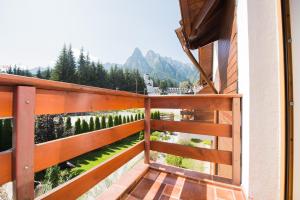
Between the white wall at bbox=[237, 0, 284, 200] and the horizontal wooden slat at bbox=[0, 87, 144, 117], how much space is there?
3.59 ft

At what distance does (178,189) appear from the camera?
1675 millimetres

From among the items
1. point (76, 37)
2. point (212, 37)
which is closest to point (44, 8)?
point (76, 37)

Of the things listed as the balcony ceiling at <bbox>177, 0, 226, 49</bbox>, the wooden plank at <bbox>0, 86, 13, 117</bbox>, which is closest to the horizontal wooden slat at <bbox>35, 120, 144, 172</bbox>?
the wooden plank at <bbox>0, 86, 13, 117</bbox>

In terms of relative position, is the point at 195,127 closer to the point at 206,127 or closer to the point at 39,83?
the point at 206,127

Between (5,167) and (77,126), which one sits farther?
(77,126)

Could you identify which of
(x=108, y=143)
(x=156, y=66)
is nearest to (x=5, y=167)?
(x=108, y=143)

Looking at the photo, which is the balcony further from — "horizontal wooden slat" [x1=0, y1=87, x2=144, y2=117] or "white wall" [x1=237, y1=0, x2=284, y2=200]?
"white wall" [x1=237, y1=0, x2=284, y2=200]

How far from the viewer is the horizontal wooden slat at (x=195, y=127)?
1.80m

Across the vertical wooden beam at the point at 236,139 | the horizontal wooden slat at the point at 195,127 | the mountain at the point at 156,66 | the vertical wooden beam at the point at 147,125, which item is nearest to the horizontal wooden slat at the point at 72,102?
the vertical wooden beam at the point at 147,125

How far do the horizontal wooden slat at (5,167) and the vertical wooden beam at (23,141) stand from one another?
0.02 m

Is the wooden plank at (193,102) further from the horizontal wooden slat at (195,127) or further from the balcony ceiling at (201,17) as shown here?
the balcony ceiling at (201,17)

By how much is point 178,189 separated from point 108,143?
81 cm

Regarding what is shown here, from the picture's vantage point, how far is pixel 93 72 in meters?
39.2

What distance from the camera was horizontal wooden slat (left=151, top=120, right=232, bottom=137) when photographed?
1.80m
